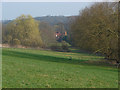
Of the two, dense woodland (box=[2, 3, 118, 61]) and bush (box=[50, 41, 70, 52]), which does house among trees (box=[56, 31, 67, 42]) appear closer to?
dense woodland (box=[2, 3, 118, 61])

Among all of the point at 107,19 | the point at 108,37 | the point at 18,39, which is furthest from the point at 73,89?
the point at 18,39

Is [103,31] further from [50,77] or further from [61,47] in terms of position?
[61,47]

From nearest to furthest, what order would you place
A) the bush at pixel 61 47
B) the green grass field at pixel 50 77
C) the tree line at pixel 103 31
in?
A: 1. the green grass field at pixel 50 77
2. the tree line at pixel 103 31
3. the bush at pixel 61 47

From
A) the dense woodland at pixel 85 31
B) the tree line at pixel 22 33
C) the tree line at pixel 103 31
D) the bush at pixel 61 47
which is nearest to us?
the tree line at pixel 103 31

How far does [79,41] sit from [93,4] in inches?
284

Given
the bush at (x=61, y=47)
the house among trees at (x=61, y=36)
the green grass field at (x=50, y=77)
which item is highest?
the house among trees at (x=61, y=36)

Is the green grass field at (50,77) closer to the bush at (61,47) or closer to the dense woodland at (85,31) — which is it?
the dense woodland at (85,31)

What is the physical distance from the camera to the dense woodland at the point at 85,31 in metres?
23.5

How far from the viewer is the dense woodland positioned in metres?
23.5

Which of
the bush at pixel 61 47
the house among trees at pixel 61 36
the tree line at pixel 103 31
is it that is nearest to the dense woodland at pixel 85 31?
the tree line at pixel 103 31

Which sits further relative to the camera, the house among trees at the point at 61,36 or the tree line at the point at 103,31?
the house among trees at the point at 61,36

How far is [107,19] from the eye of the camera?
26609 millimetres

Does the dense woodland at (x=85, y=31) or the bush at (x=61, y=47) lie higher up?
the dense woodland at (x=85, y=31)

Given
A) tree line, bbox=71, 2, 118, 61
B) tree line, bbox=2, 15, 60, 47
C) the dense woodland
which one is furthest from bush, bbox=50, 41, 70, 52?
tree line, bbox=71, 2, 118, 61
